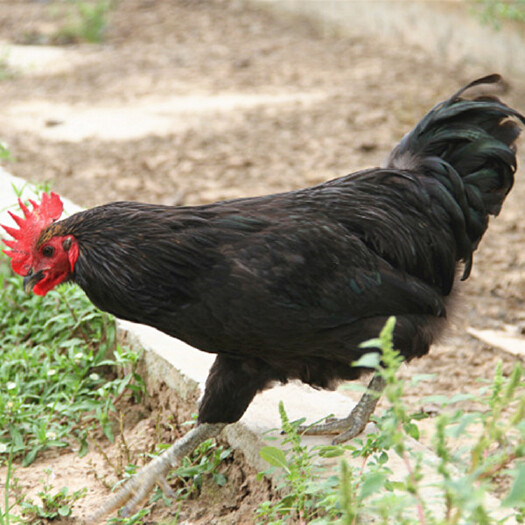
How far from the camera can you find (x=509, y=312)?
547cm

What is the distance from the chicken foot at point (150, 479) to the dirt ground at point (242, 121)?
8.2 inches

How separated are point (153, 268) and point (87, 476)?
1241 mm

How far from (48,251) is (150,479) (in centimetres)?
104

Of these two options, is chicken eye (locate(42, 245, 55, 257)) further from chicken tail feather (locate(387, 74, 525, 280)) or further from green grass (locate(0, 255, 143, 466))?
chicken tail feather (locate(387, 74, 525, 280))

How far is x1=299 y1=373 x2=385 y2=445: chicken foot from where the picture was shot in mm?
3723

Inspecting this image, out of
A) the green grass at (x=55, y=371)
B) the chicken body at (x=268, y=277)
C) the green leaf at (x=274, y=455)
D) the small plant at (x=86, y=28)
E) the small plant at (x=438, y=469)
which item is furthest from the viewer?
the small plant at (x=86, y=28)

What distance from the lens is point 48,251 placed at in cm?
343

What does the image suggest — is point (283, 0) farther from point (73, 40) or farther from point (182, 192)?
point (182, 192)

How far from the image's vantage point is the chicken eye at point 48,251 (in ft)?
11.2

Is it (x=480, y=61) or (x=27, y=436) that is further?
(x=480, y=61)

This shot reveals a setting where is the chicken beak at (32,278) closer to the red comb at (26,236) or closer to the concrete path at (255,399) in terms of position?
the red comb at (26,236)

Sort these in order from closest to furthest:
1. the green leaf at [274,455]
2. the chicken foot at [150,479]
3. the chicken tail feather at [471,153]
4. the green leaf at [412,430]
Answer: the green leaf at [412,430]
the green leaf at [274,455]
the chicken foot at [150,479]
the chicken tail feather at [471,153]

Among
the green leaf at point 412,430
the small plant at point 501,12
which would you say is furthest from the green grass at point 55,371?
the small plant at point 501,12

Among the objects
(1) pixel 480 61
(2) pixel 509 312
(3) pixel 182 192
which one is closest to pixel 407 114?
(1) pixel 480 61
